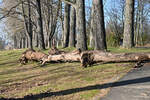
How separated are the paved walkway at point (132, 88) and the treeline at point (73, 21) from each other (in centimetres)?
569

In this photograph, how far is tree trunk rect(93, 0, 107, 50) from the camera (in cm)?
1262

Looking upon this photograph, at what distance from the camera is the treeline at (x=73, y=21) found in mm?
13016

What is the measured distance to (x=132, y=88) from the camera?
225 inches

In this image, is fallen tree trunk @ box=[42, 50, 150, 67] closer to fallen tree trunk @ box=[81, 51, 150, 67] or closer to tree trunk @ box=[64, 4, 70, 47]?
fallen tree trunk @ box=[81, 51, 150, 67]

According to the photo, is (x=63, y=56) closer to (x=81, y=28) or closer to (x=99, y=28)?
(x=81, y=28)

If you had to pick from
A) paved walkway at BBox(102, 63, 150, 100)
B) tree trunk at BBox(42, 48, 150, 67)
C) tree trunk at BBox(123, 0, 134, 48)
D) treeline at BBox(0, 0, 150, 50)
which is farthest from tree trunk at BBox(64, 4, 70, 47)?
paved walkway at BBox(102, 63, 150, 100)

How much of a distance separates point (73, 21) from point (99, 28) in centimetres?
751

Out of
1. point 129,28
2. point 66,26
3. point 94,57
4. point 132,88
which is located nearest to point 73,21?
point 66,26

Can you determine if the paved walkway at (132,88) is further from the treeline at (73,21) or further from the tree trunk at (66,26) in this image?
the tree trunk at (66,26)

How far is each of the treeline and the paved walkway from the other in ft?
18.7

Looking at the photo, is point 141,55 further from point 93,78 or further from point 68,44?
point 68,44

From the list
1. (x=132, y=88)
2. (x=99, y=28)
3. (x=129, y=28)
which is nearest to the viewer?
(x=132, y=88)

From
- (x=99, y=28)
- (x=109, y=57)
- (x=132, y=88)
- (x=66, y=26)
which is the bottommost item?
(x=132, y=88)

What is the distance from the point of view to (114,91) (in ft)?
18.1
